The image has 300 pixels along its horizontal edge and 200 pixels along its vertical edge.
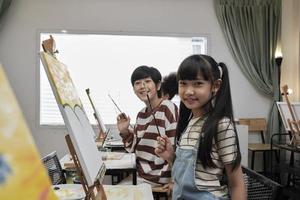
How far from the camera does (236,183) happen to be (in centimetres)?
116

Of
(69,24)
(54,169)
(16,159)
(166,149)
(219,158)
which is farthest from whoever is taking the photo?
(69,24)

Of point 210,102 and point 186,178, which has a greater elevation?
point 210,102

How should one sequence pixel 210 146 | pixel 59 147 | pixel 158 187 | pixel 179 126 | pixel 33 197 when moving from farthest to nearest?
pixel 59 147
pixel 158 187
pixel 179 126
pixel 210 146
pixel 33 197

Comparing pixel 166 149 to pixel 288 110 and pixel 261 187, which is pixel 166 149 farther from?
pixel 288 110

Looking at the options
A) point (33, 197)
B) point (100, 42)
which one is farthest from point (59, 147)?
point (33, 197)

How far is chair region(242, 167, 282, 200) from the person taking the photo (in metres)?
1.15

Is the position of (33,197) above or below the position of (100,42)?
below

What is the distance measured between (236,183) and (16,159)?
910 millimetres

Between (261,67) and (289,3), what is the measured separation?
3.44ft

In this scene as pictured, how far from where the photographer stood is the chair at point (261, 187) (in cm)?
115

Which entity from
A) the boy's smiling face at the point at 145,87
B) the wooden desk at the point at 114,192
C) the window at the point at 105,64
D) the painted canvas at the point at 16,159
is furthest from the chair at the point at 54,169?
the window at the point at 105,64

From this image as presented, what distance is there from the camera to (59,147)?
4438mm

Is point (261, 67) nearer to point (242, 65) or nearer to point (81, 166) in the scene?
point (242, 65)

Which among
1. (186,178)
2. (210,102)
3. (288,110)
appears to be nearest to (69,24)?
(288,110)
